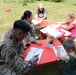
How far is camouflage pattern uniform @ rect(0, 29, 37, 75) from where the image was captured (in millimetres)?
2811

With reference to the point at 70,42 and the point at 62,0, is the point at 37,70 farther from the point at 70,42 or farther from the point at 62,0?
the point at 62,0

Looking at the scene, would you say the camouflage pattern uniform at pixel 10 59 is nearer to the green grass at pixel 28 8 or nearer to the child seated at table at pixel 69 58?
the child seated at table at pixel 69 58

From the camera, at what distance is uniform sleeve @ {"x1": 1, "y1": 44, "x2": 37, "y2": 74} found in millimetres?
2803

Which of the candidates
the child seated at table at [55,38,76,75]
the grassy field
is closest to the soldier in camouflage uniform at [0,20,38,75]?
the child seated at table at [55,38,76,75]

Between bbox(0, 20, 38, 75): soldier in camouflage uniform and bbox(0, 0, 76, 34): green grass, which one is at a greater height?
bbox(0, 20, 38, 75): soldier in camouflage uniform

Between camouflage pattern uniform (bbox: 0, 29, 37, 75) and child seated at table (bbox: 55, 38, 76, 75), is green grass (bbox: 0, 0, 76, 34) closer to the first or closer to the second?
camouflage pattern uniform (bbox: 0, 29, 37, 75)

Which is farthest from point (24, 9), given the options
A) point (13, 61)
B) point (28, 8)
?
point (13, 61)

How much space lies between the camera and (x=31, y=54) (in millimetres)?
Result: 3340

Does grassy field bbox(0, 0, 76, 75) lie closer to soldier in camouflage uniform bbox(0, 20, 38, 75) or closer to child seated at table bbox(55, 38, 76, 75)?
soldier in camouflage uniform bbox(0, 20, 38, 75)

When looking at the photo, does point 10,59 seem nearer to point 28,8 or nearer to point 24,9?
point 24,9

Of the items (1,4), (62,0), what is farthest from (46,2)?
(1,4)

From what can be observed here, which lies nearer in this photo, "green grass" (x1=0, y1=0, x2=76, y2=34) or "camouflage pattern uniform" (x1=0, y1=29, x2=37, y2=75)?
"camouflage pattern uniform" (x1=0, y1=29, x2=37, y2=75)

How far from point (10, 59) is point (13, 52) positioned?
0.11m

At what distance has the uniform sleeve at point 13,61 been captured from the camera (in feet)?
9.20
